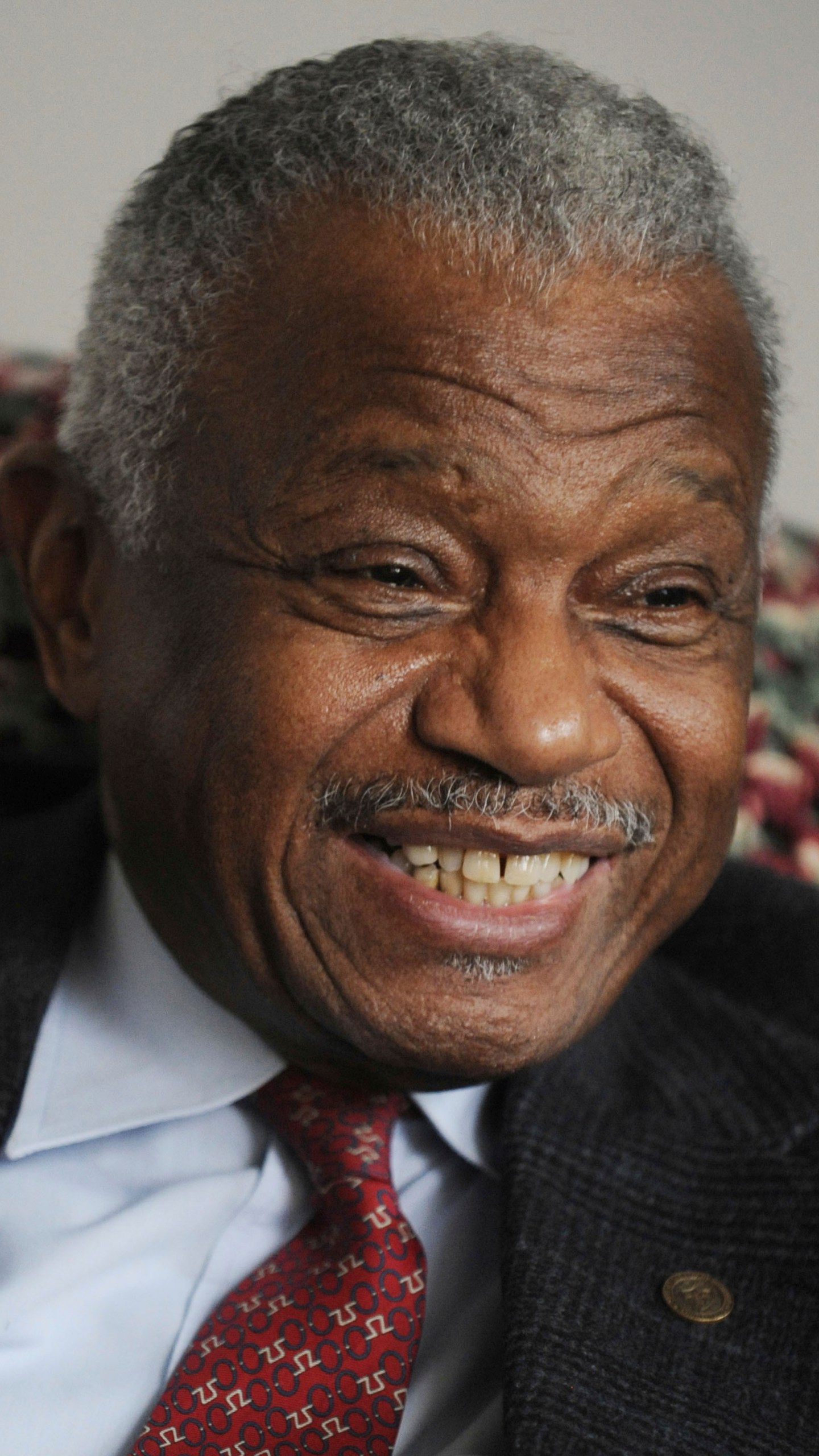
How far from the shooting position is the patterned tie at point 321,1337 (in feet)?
4.31

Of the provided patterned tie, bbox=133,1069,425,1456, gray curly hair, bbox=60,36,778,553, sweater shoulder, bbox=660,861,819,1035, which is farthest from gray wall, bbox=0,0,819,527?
patterned tie, bbox=133,1069,425,1456

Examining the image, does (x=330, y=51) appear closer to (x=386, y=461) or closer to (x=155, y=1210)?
(x=386, y=461)

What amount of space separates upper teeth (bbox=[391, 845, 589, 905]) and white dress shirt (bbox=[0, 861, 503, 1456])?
0.33 meters

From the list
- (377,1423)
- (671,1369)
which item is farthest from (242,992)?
(671,1369)

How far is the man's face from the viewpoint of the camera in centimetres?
133

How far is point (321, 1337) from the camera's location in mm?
1367

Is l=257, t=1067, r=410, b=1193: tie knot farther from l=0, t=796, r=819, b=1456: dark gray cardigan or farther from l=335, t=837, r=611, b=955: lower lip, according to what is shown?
l=335, t=837, r=611, b=955: lower lip

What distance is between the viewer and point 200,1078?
5.21 ft

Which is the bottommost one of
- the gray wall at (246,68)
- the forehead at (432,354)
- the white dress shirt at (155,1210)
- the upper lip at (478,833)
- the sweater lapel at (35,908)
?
the white dress shirt at (155,1210)

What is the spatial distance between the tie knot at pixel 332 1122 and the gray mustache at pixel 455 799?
373 mm

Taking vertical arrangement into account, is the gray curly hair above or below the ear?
above

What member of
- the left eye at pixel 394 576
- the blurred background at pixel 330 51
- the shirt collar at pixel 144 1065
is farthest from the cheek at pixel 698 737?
the blurred background at pixel 330 51

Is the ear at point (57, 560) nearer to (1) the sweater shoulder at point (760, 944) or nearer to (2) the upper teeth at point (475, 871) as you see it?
(2) the upper teeth at point (475, 871)

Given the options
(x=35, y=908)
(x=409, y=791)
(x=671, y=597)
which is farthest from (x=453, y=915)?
(x=35, y=908)
